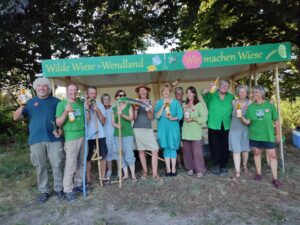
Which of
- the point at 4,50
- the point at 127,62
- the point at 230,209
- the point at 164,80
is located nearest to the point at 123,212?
the point at 230,209

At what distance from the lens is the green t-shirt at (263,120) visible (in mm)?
5078

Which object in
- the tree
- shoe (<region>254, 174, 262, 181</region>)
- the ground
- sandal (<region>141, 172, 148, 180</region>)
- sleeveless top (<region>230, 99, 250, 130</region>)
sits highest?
the tree

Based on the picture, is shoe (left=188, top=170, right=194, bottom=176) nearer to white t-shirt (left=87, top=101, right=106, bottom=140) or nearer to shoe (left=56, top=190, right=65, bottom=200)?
white t-shirt (left=87, top=101, right=106, bottom=140)

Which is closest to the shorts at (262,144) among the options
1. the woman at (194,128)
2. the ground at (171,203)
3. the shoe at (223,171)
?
the ground at (171,203)

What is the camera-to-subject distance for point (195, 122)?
561cm

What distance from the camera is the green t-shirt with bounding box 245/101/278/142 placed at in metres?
5.08

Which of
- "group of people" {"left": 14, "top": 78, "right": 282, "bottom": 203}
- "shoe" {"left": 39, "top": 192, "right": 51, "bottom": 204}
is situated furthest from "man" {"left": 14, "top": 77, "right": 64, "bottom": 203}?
"shoe" {"left": 39, "top": 192, "right": 51, "bottom": 204}

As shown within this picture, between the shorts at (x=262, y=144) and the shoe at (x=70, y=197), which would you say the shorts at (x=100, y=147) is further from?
the shorts at (x=262, y=144)

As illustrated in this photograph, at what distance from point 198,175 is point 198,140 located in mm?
607

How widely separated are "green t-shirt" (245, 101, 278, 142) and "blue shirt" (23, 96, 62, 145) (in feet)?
9.92

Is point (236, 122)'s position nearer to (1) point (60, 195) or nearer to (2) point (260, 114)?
(2) point (260, 114)

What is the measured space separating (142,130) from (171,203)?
1.43 metres

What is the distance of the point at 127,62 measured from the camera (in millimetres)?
5469

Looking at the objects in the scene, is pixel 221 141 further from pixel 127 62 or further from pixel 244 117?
pixel 127 62
